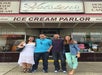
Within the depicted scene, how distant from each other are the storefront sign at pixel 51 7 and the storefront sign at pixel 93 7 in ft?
1.24

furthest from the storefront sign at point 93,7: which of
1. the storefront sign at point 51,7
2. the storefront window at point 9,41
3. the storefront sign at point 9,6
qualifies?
the storefront window at point 9,41

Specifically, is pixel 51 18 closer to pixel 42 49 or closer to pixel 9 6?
pixel 9 6

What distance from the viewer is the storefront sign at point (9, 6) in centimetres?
1652

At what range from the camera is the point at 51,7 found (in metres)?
16.7

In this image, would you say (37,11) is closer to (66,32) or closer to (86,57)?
(66,32)

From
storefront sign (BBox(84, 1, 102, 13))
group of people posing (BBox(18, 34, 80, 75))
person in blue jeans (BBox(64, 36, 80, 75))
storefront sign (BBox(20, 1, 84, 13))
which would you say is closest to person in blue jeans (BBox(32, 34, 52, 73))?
group of people posing (BBox(18, 34, 80, 75))

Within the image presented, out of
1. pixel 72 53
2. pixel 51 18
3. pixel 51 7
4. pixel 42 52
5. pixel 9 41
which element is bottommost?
pixel 9 41

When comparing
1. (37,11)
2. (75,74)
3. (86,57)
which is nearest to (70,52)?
(75,74)

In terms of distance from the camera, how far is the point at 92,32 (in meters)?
18.4

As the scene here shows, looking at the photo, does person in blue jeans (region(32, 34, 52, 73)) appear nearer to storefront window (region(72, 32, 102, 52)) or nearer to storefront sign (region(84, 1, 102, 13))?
storefront sign (region(84, 1, 102, 13))

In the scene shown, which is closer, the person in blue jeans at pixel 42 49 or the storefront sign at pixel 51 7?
the person in blue jeans at pixel 42 49

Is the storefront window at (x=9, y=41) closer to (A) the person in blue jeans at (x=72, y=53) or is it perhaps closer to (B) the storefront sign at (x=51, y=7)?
(B) the storefront sign at (x=51, y=7)

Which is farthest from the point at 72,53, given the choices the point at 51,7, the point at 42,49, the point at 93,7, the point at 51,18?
the point at 93,7

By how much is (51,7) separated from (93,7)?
2627 millimetres
